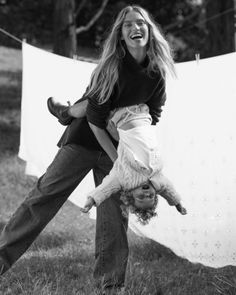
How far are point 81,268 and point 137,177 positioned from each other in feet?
4.18

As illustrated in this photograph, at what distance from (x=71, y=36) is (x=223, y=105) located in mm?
4132

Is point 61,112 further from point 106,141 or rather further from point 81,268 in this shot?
point 81,268

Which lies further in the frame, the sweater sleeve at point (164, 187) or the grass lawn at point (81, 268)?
the grass lawn at point (81, 268)

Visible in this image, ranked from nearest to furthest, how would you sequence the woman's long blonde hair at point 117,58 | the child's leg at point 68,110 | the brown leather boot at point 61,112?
the woman's long blonde hair at point 117,58
the child's leg at point 68,110
the brown leather boot at point 61,112

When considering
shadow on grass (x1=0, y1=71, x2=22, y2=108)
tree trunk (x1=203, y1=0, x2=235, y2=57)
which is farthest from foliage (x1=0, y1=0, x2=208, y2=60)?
tree trunk (x1=203, y1=0, x2=235, y2=57)

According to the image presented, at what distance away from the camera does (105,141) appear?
274cm

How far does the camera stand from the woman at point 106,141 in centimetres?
267

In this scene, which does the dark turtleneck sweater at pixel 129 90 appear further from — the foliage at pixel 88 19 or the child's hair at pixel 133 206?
the foliage at pixel 88 19

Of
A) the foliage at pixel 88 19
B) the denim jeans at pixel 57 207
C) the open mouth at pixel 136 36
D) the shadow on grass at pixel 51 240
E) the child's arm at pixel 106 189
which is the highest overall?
the open mouth at pixel 136 36

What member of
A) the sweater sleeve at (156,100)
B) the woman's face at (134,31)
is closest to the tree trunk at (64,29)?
the sweater sleeve at (156,100)

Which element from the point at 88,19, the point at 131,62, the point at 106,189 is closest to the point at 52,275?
the point at 106,189

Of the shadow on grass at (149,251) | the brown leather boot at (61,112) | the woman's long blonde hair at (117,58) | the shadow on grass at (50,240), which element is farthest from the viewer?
the shadow on grass at (50,240)

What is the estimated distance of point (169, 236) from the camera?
382 centimetres

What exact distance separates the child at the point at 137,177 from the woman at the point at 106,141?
6.9 inches
